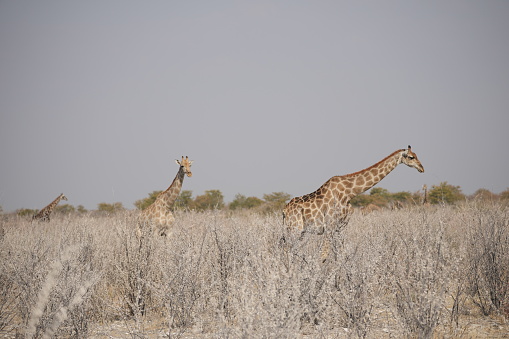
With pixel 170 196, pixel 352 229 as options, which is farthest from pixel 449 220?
pixel 170 196

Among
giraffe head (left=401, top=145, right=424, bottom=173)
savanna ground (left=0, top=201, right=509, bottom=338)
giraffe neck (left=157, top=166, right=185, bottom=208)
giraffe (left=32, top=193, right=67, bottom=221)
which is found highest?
giraffe head (left=401, top=145, right=424, bottom=173)

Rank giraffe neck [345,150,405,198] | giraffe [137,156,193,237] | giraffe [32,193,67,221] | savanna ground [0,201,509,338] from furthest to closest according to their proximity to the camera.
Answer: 1. giraffe [32,193,67,221]
2. giraffe [137,156,193,237]
3. giraffe neck [345,150,405,198]
4. savanna ground [0,201,509,338]

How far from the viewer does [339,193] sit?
8648 millimetres

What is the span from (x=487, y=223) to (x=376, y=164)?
2655mm

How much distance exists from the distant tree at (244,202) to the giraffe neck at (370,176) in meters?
18.4

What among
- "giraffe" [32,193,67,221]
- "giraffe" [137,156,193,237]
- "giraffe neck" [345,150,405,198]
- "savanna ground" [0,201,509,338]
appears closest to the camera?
"savanna ground" [0,201,509,338]

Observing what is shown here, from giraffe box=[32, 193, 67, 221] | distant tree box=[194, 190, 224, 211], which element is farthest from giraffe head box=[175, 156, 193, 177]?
distant tree box=[194, 190, 224, 211]

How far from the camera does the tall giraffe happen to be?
838 cm

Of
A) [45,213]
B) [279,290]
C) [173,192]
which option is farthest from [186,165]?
[45,213]

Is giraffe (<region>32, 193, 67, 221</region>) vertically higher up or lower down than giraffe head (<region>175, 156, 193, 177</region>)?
lower down

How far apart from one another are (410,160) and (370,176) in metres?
0.90

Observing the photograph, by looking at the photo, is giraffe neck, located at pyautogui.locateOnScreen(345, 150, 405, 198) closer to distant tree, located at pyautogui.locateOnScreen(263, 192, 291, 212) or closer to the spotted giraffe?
the spotted giraffe

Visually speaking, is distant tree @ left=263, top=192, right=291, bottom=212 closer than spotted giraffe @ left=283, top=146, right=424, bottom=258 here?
No

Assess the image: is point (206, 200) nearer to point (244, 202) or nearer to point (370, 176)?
point (244, 202)
